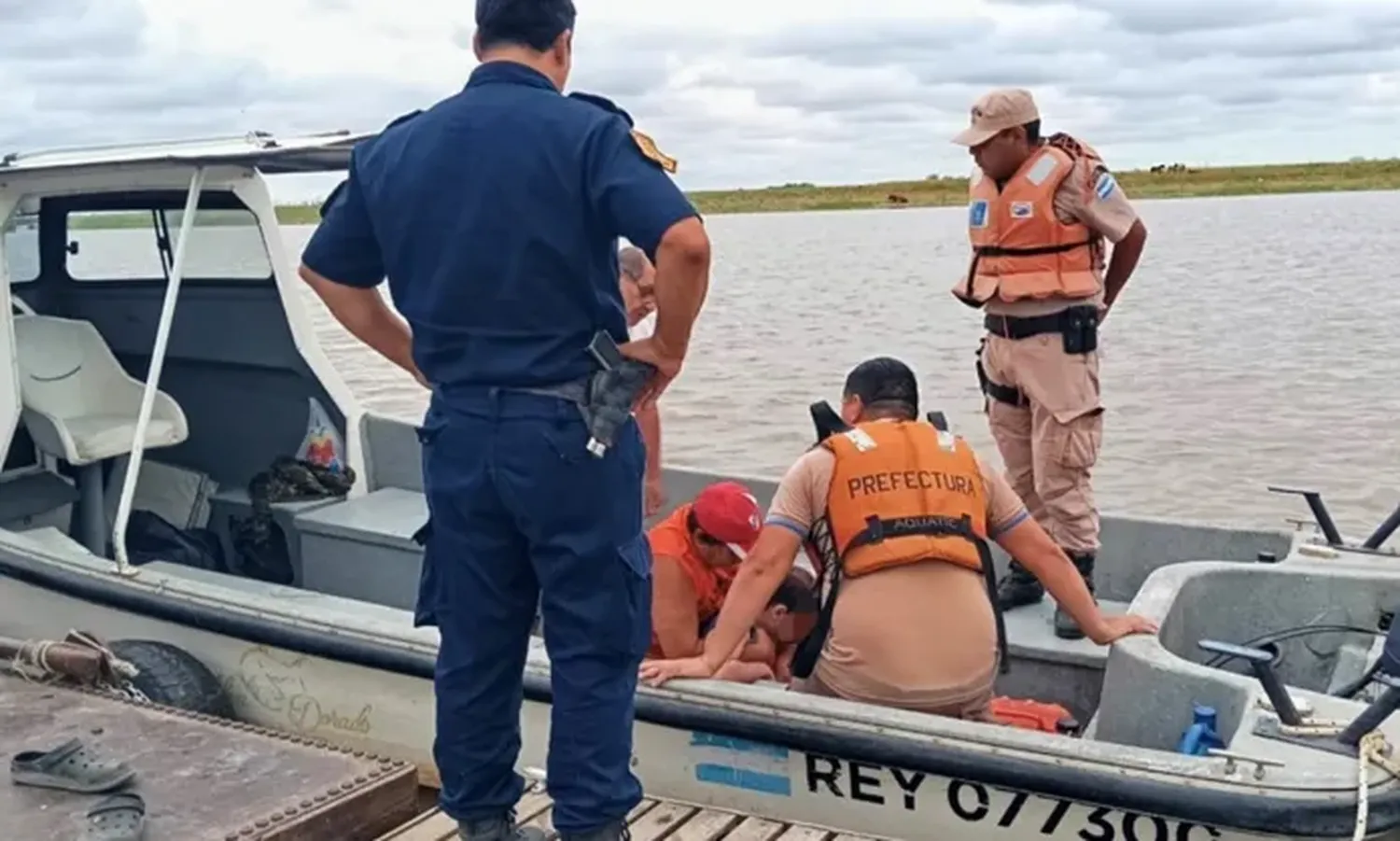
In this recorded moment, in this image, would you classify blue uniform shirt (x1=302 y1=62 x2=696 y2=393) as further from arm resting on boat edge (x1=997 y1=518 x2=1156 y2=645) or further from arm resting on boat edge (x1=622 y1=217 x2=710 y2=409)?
arm resting on boat edge (x1=997 y1=518 x2=1156 y2=645)

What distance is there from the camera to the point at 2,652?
4.53 meters

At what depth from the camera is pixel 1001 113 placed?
179 inches

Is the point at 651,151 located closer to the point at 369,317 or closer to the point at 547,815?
the point at 369,317

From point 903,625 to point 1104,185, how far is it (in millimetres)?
1757

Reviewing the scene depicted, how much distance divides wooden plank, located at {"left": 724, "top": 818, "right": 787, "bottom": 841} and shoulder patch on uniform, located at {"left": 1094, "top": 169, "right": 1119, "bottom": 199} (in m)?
2.13

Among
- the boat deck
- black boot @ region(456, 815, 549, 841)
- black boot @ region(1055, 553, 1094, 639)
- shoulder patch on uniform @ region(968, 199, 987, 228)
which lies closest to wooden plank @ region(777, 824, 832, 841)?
the boat deck

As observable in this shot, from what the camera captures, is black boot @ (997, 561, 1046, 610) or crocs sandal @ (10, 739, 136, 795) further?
black boot @ (997, 561, 1046, 610)

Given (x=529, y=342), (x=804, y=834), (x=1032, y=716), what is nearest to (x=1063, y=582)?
(x=1032, y=716)

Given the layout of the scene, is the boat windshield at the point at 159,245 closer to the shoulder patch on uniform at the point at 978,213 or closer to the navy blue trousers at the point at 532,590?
the shoulder patch on uniform at the point at 978,213

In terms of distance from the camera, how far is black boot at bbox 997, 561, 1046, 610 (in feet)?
15.7

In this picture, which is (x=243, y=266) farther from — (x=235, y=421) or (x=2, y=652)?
(x=2, y=652)

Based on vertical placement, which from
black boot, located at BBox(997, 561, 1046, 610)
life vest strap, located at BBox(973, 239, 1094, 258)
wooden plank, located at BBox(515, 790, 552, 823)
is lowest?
wooden plank, located at BBox(515, 790, 552, 823)

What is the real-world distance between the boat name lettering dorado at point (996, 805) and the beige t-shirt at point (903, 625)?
6.9 inches

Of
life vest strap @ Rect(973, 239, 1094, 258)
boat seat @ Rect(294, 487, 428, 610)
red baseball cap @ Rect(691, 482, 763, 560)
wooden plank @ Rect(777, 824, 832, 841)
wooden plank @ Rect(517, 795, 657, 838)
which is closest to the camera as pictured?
wooden plank @ Rect(777, 824, 832, 841)
